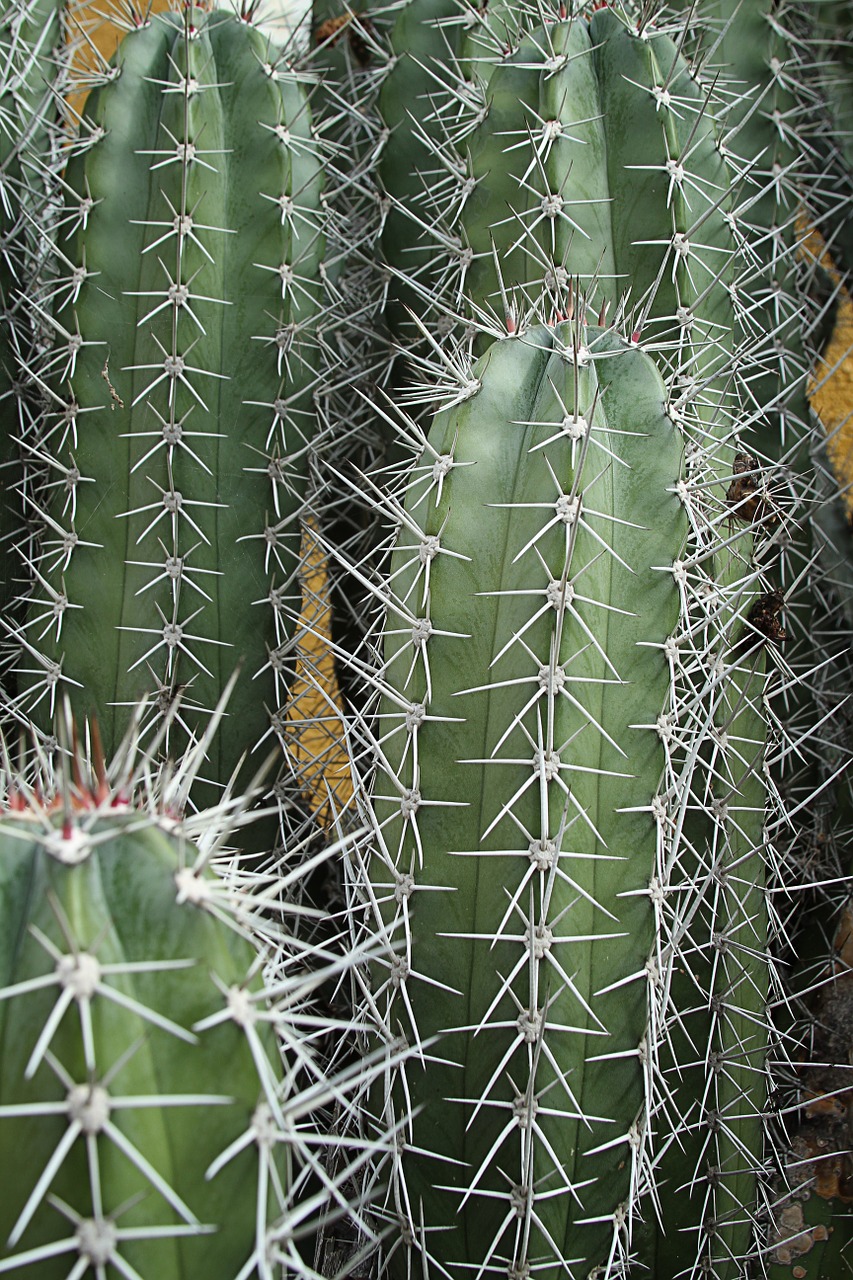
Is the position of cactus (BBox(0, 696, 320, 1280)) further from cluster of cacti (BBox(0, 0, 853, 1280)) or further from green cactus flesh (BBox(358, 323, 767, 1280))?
green cactus flesh (BBox(358, 323, 767, 1280))

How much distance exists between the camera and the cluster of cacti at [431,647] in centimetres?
90

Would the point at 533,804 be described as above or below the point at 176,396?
below

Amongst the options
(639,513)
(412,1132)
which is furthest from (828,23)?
(412,1132)

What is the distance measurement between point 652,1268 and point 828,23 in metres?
2.46

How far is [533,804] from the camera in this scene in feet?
3.83

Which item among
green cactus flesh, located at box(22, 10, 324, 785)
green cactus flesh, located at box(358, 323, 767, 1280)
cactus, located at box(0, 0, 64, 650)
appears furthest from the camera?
cactus, located at box(0, 0, 64, 650)

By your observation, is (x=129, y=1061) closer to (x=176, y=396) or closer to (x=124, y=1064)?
(x=124, y=1064)

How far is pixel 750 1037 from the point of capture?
4.92 feet

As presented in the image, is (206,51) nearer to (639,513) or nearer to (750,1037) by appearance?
(639,513)

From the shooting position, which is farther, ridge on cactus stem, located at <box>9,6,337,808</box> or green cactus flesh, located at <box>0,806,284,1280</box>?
ridge on cactus stem, located at <box>9,6,337,808</box>

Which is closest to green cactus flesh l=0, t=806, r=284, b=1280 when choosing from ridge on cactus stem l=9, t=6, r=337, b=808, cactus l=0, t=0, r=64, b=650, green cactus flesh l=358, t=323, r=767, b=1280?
green cactus flesh l=358, t=323, r=767, b=1280

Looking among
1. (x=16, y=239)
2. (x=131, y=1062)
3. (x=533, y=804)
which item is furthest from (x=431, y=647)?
(x=16, y=239)

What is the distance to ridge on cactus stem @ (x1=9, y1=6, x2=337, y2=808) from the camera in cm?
159

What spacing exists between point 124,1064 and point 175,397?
101 centimetres
